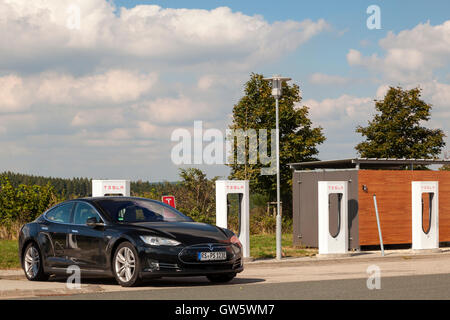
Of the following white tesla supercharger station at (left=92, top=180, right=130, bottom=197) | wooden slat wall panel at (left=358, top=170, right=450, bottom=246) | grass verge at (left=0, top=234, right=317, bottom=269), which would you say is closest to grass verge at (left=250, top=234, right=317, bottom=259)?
grass verge at (left=0, top=234, right=317, bottom=269)

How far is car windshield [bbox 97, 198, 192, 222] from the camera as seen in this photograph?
42.7 ft

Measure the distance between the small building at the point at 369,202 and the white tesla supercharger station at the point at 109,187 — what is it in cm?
717

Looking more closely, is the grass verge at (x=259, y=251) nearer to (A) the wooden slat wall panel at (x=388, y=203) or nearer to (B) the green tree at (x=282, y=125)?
(A) the wooden slat wall panel at (x=388, y=203)

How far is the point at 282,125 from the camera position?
54156mm

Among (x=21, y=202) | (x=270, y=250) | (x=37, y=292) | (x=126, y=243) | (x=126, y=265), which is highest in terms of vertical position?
(x=21, y=202)

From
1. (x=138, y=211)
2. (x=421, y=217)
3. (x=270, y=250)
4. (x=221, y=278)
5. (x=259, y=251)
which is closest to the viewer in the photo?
(x=221, y=278)

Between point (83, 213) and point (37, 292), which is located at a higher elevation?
point (83, 213)

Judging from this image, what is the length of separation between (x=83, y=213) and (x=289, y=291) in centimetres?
409

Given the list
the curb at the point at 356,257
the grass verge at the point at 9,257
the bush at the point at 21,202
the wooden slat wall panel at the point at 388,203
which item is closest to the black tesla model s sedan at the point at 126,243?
the grass verge at the point at 9,257

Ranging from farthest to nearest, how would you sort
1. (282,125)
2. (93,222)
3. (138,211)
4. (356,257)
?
(282,125), (356,257), (138,211), (93,222)

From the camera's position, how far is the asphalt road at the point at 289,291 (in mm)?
10539

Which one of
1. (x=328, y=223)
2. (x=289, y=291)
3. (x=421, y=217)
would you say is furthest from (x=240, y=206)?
(x=289, y=291)

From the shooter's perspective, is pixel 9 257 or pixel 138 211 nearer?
pixel 138 211

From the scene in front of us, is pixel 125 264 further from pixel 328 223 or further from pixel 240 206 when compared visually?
pixel 328 223
